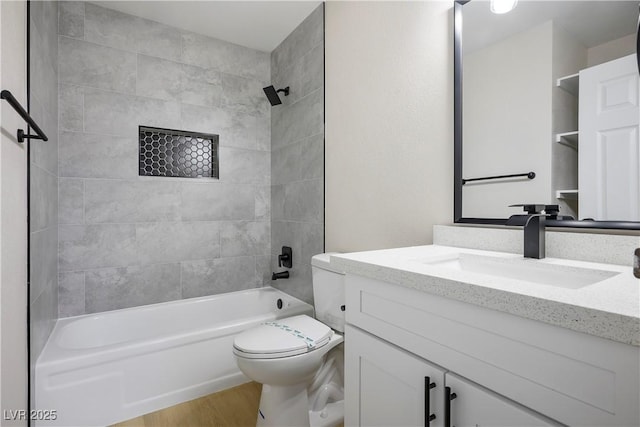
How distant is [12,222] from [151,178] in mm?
→ 1272

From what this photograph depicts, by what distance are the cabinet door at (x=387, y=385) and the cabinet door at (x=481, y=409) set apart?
3 centimetres

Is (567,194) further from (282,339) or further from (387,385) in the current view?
(282,339)

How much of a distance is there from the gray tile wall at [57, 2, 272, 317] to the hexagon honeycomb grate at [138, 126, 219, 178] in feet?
0.22

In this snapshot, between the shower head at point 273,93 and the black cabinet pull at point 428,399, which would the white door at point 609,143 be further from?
the shower head at point 273,93

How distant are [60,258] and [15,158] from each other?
3.84 feet

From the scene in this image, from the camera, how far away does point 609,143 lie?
36.5 inches

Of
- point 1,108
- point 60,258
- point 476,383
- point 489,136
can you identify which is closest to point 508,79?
point 489,136

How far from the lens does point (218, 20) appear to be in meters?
2.33

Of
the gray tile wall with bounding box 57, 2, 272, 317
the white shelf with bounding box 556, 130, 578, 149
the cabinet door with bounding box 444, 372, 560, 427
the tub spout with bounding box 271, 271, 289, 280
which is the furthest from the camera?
the tub spout with bounding box 271, 271, 289, 280

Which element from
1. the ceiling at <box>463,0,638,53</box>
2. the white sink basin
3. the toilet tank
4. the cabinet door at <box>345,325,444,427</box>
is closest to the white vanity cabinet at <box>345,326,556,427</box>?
the cabinet door at <box>345,325,444,427</box>

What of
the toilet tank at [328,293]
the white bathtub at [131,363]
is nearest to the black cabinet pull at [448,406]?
the toilet tank at [328,293]

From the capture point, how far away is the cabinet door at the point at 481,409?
23.7 inches

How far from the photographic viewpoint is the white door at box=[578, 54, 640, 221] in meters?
0.88

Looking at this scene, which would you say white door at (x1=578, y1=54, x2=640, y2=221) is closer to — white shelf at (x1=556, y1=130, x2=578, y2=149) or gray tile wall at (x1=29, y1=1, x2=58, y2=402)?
white shelf at (x1=556, y1=130, x2=578, y2=149)
